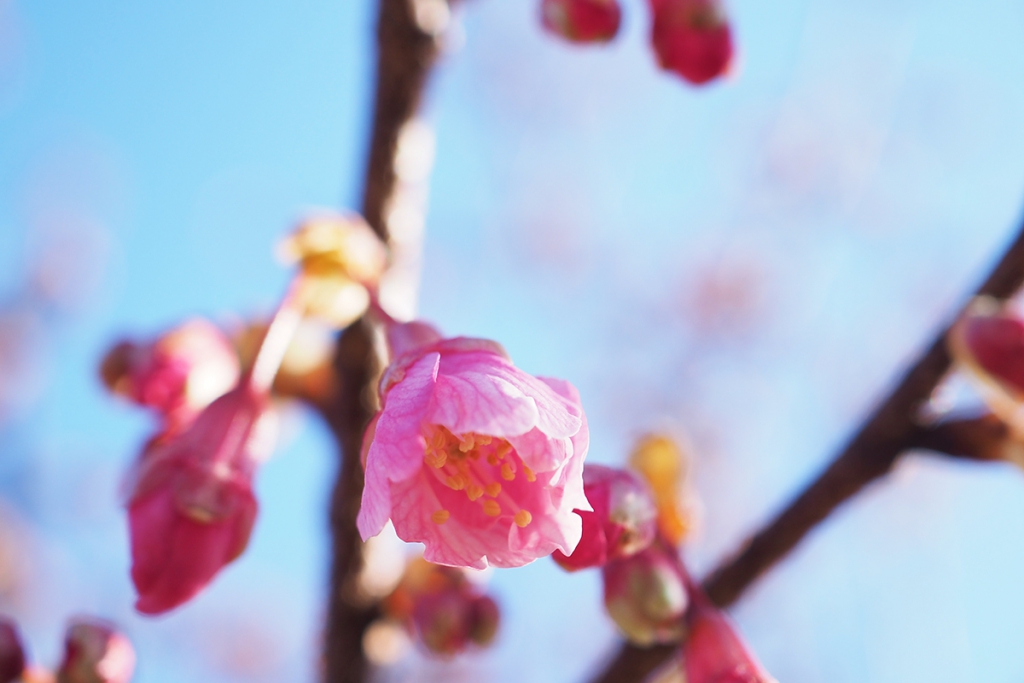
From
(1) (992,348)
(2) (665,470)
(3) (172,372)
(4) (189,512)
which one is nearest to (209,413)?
(4) (189,512)

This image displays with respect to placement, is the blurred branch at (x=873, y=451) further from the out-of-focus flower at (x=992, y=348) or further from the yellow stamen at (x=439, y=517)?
the yellow stamen at (x=439, y=517)

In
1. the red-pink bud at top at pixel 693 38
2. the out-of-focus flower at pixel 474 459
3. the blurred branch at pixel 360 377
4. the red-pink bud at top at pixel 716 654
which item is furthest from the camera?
the blurred branch at pixel 360 377

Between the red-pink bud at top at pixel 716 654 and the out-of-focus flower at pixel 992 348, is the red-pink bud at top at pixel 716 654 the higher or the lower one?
the lower one

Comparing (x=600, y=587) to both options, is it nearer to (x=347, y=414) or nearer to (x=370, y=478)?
(x=370, y=478)

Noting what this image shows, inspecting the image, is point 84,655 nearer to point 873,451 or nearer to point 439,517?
point 439,517

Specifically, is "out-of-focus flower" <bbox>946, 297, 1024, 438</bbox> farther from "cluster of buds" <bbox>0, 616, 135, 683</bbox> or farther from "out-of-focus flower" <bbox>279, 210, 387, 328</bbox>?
"cluster of buds" <bbox>0, 616, 135, 683</bbox>

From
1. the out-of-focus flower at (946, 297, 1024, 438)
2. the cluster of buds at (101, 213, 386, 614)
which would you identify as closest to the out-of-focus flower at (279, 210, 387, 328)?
the cluster of buds at (101, 213, 386, 614)

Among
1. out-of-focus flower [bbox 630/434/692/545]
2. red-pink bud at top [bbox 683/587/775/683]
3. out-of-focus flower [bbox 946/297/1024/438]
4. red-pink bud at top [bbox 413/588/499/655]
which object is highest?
out-of-focus flower [bbox 946/297/1024/438]

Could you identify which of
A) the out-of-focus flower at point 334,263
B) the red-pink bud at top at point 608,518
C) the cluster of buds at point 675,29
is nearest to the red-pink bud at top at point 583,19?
the cluster of buds at point 675,29
